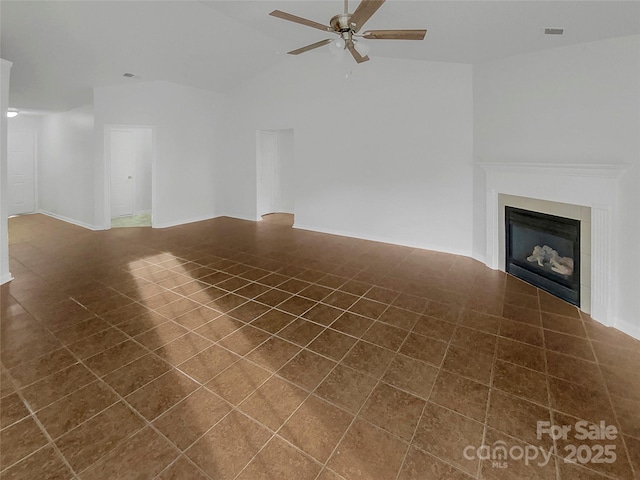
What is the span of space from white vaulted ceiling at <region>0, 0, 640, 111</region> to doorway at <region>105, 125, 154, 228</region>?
1.33m

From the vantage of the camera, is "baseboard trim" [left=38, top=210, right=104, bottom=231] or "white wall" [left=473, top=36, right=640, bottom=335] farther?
"baseboard trim" [left=38, top=210, right=104, bottom=231]

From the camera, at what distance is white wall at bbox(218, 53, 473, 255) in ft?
15.5

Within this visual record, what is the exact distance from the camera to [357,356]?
7.69 feet

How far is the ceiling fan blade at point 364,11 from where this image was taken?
84.4 inches

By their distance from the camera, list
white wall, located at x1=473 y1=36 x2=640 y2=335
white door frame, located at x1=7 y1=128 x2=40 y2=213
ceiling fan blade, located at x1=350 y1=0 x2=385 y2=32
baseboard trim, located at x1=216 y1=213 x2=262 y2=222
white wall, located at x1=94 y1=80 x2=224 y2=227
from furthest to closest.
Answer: white door frame, located at x1=7 y1=128 x2=40 y2=213 < baseboard trim, located at x1=216 y1=213 x2=262 y2=222 < white wall, located at x1=94 y1=80 x2=224 y2=227 < white wall, located at x1=473 y1=36 x2=640 y2=335 < ceiling fan blade, located at x1=350 y1=0 x2=385 y2=32

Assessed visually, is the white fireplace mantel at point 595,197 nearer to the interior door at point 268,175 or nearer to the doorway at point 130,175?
the interior door at point 268,175

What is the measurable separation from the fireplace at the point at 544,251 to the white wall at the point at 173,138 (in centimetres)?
644

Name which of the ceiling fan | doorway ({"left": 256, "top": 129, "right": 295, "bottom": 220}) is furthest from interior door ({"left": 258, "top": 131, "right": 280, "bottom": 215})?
the ceiling fan

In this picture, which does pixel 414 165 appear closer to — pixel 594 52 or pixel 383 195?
pixel 383 195

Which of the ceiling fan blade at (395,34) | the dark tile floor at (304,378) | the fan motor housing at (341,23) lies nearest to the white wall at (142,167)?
the dark tile floor at (304,378)

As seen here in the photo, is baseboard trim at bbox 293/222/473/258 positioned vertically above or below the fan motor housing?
below

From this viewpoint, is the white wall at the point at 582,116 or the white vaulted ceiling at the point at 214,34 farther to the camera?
the white vaulted ceiling at the point at 214,34

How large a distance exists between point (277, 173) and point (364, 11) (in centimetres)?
647

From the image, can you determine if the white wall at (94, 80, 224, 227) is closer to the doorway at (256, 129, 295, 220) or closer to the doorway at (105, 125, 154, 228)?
the doorway at (105, 125, 154, 228)
